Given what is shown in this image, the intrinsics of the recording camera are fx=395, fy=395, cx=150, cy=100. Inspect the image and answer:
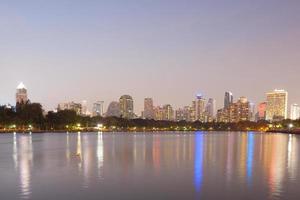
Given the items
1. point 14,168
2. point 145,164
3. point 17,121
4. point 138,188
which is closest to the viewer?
point 138,188

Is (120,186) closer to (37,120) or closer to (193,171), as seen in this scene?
(193,171)

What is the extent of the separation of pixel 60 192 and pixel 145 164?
16.2 m

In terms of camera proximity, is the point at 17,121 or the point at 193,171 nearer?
the point at 193,171

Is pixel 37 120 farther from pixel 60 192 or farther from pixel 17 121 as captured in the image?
pixel 60 192

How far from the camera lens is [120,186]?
2606 centimetres

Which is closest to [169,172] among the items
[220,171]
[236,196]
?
[220,171]

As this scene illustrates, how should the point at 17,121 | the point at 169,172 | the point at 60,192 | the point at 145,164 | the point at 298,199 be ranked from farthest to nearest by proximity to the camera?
the point at 17,121 → the point at 145,164 → the point at 169,172 → the point at 60,192 → the point at 298,199

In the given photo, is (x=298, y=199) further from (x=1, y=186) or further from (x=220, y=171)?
(x=1, y=186)

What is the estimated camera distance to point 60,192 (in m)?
23.8

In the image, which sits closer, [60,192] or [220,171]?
[60,192]

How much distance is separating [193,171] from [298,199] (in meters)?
12.4

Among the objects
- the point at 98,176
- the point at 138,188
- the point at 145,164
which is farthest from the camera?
the point at 145,164

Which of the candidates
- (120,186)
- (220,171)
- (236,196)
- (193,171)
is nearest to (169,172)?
(193,171)

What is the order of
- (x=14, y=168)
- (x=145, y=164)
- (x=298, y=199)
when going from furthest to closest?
1. (x=145, y=164)
2. (x=14, y=168)
3. (x=298, y=199)
